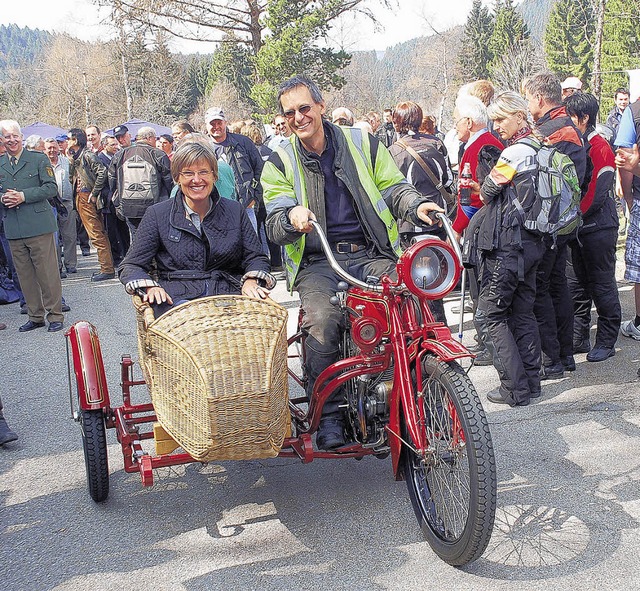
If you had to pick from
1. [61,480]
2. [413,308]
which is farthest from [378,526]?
[61,480]

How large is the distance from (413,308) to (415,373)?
31cm

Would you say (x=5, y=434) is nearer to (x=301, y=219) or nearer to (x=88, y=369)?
(x=88, y=369)

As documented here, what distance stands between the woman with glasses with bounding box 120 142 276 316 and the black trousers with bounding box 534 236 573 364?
83.9 inches

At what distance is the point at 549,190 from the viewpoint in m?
4.86

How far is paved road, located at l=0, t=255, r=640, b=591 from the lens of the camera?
3.12m

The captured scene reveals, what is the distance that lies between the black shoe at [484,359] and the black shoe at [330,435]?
7.84ft

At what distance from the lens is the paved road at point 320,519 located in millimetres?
3117

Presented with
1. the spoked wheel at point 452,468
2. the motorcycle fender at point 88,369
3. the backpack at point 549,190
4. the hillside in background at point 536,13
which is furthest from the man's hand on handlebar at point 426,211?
the hillside in background at point 536,13

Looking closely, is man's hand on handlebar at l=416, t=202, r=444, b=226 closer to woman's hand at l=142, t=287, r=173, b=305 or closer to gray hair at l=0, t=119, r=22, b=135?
woman's hand at l=142, t=287, r=173, b=305

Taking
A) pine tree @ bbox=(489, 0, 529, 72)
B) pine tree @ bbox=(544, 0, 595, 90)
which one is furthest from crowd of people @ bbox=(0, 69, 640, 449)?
pine tree @ bbox=(489, 0, 529, 72)

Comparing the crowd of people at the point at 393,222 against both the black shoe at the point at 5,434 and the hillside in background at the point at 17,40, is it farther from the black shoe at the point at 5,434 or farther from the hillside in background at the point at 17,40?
the hillside in background at the point at 17,40

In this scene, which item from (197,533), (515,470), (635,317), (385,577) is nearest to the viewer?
(385,577)

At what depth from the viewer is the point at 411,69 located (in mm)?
87438

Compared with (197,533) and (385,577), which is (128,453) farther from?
(385,577)
